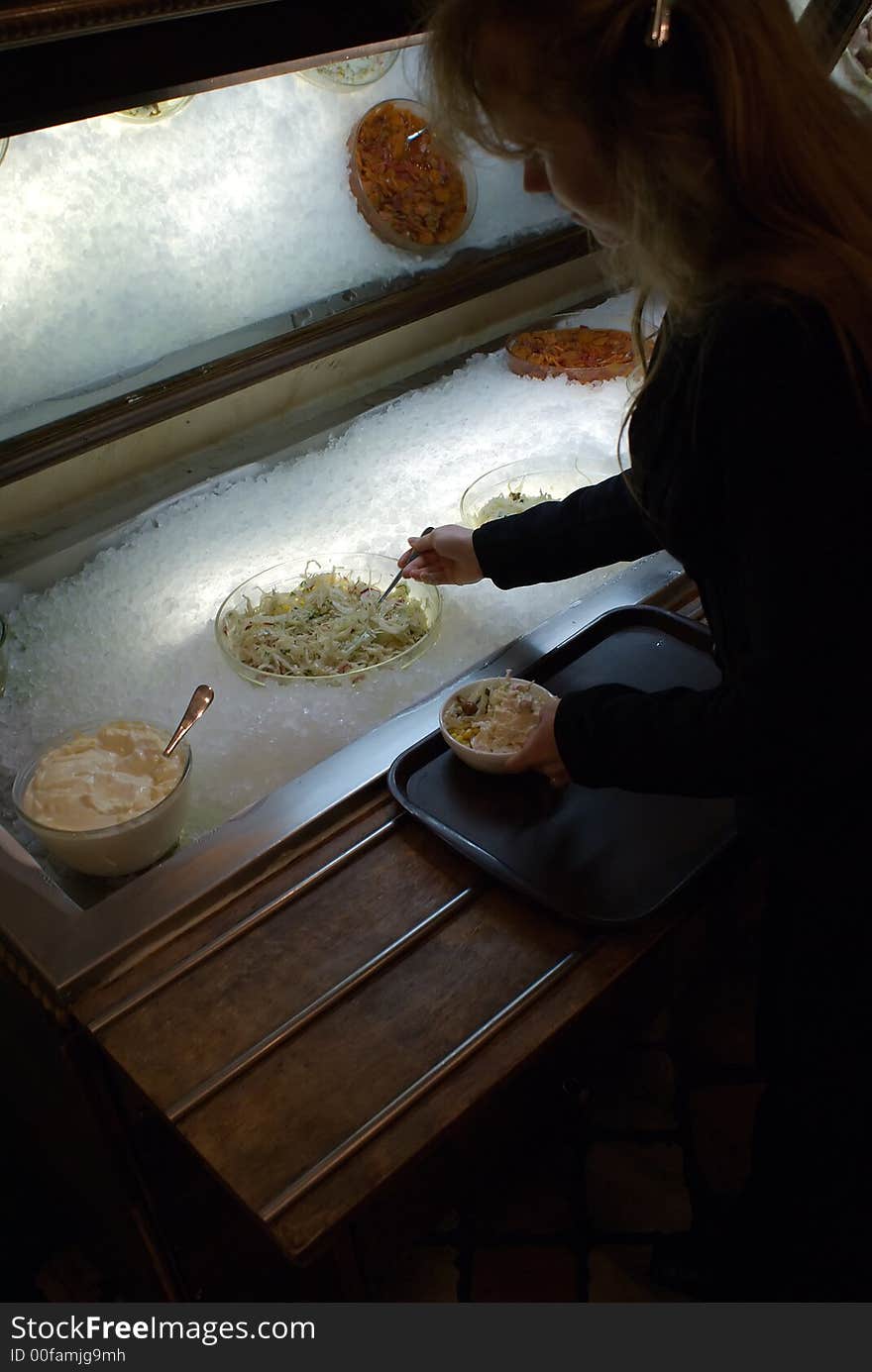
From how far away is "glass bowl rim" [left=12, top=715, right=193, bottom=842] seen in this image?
1286 millimetres

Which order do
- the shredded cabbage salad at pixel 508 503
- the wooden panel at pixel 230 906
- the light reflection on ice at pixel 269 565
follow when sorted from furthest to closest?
1. the shredded cabbage salad at pixel 508 503
2. the light reflection on ice at pixel 269 565
3. the wooden panel at pixel 230 906

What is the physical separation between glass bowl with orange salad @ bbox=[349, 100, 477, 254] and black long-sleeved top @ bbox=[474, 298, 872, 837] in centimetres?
113

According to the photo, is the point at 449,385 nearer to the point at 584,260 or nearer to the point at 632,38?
the point at 584,260

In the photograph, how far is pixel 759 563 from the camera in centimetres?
104

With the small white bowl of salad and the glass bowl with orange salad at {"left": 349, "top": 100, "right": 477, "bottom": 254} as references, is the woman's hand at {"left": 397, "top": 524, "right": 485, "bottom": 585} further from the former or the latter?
the glass bowl with orange salad at {"left": 349, "top": 100, "right": 477, "bottom": 254}

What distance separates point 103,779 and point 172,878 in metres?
0.19

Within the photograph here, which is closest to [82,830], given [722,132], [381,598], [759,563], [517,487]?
[381,598]

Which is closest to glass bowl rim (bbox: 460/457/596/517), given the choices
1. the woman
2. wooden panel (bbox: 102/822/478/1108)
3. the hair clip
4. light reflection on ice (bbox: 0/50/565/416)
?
light reflection on ice (bbox: 0/50/565/416)

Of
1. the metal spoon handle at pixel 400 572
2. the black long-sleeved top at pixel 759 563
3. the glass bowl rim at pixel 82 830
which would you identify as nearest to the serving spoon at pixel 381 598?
the metal spoon handle at pixel 400 572

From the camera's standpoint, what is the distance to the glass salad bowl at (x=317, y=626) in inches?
65.1

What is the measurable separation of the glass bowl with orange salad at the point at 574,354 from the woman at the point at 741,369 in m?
1.13

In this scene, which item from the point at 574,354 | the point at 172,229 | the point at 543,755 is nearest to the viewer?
the point at 543,755

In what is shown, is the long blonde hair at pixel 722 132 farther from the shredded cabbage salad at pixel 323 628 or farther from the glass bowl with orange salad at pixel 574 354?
the glass bowl with orange salad at pixel 574 354

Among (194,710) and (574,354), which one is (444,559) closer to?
(194,710)
